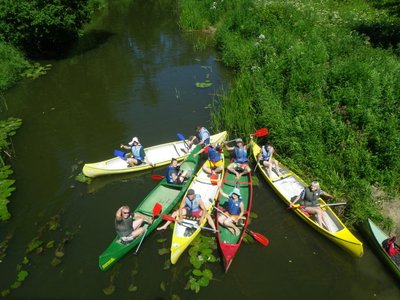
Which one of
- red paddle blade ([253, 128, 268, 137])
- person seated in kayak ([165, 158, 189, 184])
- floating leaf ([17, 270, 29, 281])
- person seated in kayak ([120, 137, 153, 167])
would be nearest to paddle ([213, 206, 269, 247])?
person seated in kayak ([165, 158, 189, 184])

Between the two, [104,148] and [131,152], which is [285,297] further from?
[104,148]

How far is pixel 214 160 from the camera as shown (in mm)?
12305

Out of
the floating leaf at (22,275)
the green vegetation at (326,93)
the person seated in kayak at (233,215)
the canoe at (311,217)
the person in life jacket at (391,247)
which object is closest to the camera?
the person in life jacket at (391,247)

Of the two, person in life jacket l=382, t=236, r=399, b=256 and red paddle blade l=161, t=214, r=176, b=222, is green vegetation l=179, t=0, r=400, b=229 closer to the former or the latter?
person in life jacket l=382, t=236, r=399, b=256

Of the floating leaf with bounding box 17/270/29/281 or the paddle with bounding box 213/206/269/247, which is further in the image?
the paddle with bounding box 213/206/269/247

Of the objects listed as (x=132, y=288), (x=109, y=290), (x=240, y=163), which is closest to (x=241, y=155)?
(x=240, y=163)

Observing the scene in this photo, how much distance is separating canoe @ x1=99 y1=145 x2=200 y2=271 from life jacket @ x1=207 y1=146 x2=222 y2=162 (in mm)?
685

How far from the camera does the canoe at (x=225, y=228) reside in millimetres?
8623

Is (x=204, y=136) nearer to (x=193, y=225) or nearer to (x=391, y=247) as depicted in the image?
(x=193, y=225)

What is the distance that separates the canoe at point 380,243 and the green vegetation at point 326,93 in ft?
1.42

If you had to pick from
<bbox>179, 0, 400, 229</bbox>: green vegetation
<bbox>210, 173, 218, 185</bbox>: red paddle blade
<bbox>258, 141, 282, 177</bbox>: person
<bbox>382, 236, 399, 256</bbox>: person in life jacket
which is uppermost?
<bbox>179, 0, 400, 229</bbox>: green vegetation

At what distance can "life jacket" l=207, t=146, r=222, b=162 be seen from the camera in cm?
1216

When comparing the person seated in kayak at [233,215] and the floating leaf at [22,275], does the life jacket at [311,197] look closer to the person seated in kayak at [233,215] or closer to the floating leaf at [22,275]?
the person seated in kayak at [233,215]

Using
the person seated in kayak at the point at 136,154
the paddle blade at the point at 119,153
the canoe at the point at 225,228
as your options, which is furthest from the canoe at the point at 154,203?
the paddle blade at the point at 119,153
